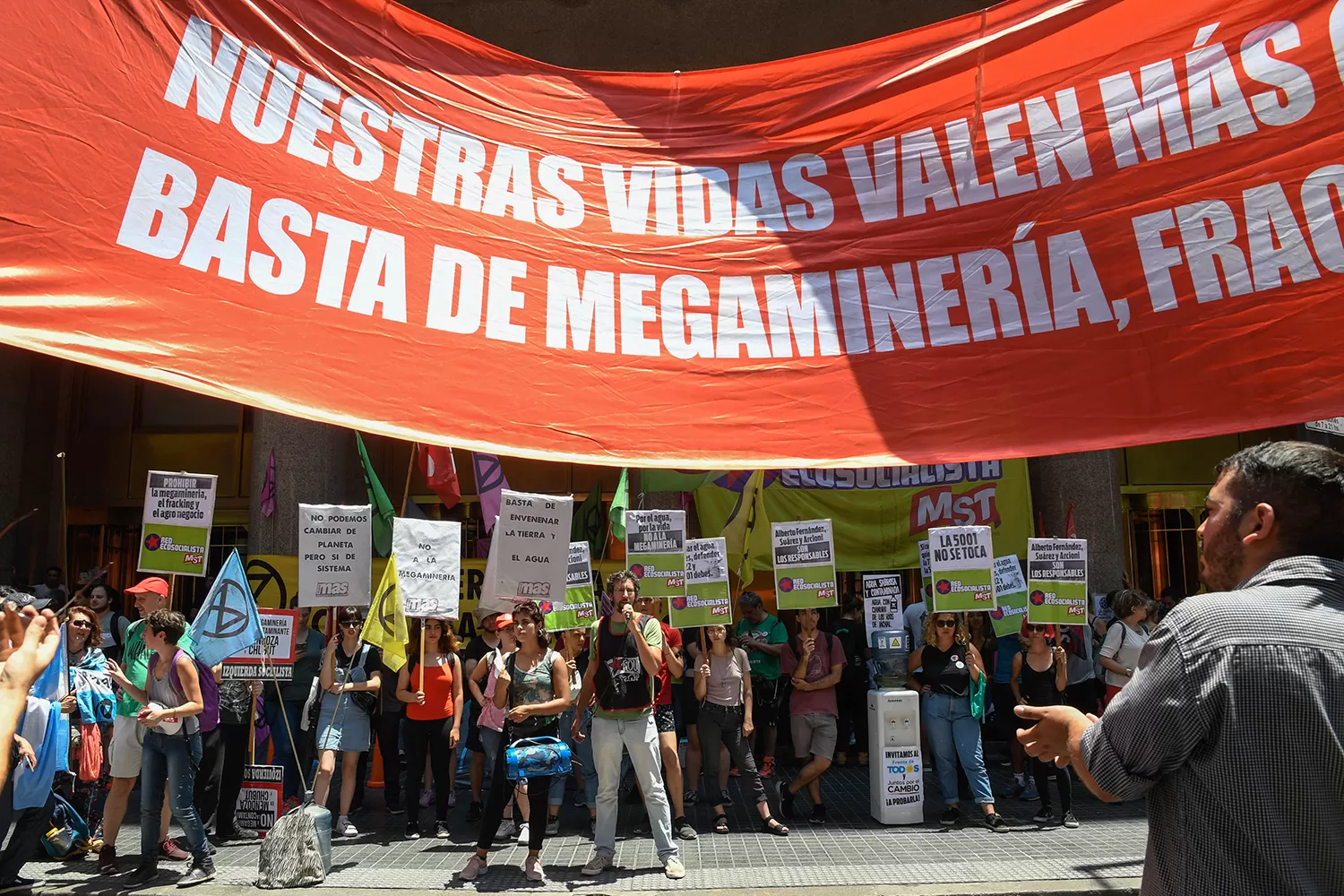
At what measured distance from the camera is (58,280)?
2.70 m

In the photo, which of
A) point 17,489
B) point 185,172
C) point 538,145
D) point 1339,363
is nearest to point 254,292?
point 185,172

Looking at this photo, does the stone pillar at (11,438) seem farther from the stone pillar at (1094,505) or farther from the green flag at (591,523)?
the stone pillar at (1094,505)

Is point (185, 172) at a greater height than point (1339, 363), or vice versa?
point (185, 172)

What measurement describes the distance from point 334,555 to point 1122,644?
25.5 ft

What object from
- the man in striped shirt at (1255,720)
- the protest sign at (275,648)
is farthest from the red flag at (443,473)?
the man in striped shirt at (1255,720)

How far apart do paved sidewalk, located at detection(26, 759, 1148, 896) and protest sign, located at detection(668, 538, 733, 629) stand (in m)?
1.97

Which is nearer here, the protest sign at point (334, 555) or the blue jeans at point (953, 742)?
the protest sign at point (334, 555)

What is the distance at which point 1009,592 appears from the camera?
37.0ft

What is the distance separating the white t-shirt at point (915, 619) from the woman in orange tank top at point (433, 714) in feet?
19.2

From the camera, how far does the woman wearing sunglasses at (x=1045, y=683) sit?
31.7 ft

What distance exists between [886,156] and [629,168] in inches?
36.8

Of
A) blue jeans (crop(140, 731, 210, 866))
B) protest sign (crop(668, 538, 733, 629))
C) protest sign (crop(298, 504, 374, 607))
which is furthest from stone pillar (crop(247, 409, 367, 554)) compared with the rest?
protest sign (crop(668, 538, 733, 629))

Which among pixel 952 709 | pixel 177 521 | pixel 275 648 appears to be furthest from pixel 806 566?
pixel 177 521

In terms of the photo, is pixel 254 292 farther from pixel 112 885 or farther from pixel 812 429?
pixel 112 885
